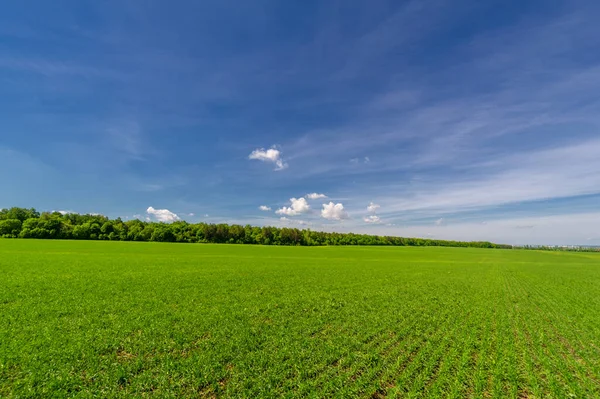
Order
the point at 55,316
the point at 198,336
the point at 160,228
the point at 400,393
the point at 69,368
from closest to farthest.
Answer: the point at 400,393, the point at 69,368, the point at 198,336, the point at 55,316, the point at 160,228

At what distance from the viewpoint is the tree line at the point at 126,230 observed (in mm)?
130375

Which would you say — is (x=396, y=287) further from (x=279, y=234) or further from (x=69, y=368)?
(x=279, y=234)

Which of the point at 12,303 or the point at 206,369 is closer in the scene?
the point at 206,369

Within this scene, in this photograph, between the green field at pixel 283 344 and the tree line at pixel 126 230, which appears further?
the tree line at pixel 126 230

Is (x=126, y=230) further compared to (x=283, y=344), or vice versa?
(x=126, y=230)

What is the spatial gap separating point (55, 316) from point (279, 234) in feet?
552

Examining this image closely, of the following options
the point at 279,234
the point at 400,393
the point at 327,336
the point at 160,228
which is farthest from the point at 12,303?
the point at 279,234

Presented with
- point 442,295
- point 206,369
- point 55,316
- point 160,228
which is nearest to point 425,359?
point 206,369

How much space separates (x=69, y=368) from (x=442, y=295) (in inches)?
1129

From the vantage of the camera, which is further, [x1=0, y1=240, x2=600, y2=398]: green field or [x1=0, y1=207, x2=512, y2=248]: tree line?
[x1=0, y1=207, x2=512, y2=248]: tree line

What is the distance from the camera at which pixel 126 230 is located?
502 feet

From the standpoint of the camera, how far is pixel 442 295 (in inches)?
1096

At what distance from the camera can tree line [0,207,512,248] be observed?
130375mm

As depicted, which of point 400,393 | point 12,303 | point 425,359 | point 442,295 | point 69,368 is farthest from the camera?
point 442,295
